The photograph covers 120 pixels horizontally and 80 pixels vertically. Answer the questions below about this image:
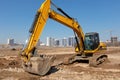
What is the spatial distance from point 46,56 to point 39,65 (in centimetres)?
130

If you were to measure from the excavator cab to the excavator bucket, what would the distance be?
600cm

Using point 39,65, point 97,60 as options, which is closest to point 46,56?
point 39,65

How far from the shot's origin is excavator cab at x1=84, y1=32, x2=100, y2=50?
18438 millimetres

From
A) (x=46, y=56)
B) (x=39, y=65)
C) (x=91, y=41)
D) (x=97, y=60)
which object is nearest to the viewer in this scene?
(x=39, y=65)

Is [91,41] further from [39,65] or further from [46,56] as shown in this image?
[39,65]

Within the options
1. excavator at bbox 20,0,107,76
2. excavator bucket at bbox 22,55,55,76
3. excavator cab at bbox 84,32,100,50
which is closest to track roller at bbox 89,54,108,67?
excavator at bbox 20,0,107,76

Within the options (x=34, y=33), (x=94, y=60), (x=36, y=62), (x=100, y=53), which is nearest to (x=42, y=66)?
(x=36, y=62)

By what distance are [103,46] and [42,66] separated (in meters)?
7.89

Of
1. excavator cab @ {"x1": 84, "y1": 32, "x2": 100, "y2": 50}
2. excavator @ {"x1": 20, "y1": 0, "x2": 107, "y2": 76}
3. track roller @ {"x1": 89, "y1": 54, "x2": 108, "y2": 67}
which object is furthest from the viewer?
excavator cab @ {"x1": 84, "y1": 32, "x2": 100, "y2": 50}

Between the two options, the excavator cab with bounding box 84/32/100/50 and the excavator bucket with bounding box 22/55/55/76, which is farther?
the excavator cab with bounding box 84/32/100/50

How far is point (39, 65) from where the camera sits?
12.7 meters

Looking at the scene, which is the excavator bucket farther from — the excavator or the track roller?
the track roller

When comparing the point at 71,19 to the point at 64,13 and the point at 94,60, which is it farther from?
the point at 94,60

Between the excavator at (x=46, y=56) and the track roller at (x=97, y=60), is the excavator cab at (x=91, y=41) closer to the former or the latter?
the excavator at (x=46, y=56)
